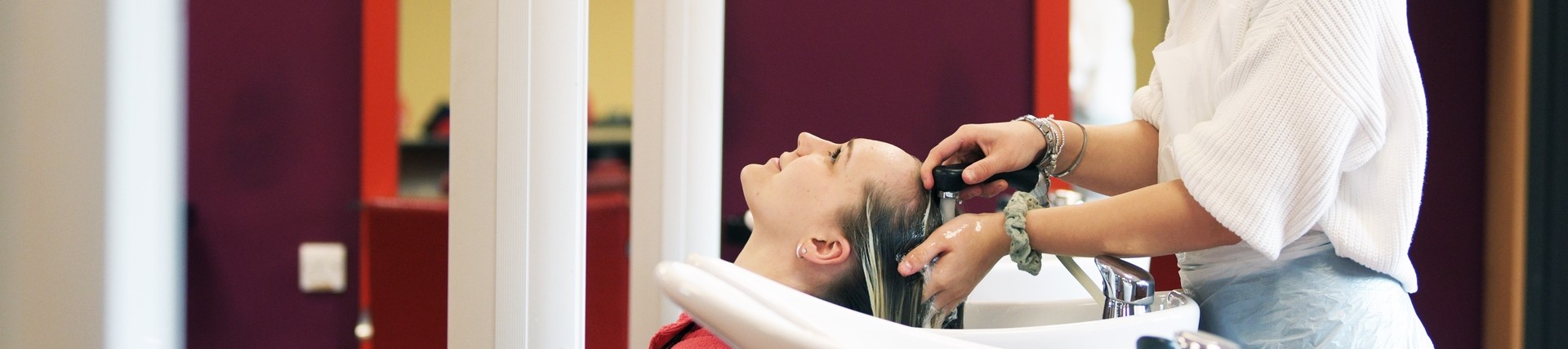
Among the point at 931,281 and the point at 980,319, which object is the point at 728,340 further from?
the point at 980,319

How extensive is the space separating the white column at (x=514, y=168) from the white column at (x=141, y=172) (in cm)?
30

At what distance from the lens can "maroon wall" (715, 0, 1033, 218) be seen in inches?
90.3

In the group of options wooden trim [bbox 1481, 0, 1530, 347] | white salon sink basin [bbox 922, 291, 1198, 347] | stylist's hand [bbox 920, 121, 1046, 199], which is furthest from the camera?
wooden trim [bbox 1481, 0, 1530, 347]

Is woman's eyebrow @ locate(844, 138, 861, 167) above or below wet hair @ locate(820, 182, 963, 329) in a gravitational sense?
above

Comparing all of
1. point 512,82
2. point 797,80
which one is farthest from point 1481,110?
point 512,82

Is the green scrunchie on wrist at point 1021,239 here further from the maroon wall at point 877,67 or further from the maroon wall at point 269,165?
the maroon wall at point 269,165

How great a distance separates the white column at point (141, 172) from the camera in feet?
3.14

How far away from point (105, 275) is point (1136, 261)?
1.38 meters

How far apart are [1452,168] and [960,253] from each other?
6.42ft

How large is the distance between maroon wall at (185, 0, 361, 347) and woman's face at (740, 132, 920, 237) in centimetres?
146

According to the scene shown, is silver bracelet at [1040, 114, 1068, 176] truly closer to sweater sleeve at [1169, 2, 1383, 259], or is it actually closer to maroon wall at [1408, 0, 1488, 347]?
sweater sleeve at [1169, 2, 1383, 259]

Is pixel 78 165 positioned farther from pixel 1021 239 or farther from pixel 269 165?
pixel 269 165

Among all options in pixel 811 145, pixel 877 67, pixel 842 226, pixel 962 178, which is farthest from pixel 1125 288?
pixel 877 67

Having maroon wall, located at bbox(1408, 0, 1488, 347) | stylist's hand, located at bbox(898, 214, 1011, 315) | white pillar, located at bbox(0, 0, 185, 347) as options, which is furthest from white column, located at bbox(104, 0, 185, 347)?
maroon wall, located at bbox(1408, 0, 1488, 347)
